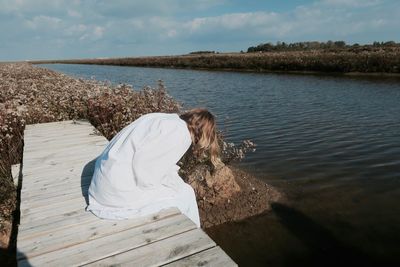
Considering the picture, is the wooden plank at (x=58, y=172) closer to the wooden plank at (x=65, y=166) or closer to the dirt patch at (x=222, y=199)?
the wooden plank at (x=65, y=166)

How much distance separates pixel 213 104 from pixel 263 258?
1382 cm

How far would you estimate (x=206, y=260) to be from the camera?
310 centimetres

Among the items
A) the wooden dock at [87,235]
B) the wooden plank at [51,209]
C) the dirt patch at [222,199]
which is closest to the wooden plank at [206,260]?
the wooden dock at [87,235]

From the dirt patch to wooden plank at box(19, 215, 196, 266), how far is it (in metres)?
2.79

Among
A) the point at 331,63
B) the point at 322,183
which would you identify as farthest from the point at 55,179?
the point at 331,63

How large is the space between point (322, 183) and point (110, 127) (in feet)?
15.6

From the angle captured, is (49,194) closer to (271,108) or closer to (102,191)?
(102,191)

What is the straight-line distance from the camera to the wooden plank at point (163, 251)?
3.13m

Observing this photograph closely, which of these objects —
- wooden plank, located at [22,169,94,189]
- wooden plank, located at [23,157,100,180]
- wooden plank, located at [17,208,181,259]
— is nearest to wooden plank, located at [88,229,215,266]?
wooden plank, located at [17,208,181,259]

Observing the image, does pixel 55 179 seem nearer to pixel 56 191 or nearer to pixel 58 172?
pixel 58 172

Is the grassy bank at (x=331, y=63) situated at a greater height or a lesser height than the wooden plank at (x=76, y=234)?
greater

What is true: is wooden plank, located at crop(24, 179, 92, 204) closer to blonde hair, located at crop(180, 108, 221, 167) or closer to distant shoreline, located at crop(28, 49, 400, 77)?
blonde hair, located at crop(180, 108, 221, 167)

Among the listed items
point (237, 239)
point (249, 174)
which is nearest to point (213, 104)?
point (249, 174)

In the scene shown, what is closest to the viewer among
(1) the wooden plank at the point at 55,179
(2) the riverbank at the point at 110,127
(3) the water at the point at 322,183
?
(1) the wooden plank at the point at 55,179
